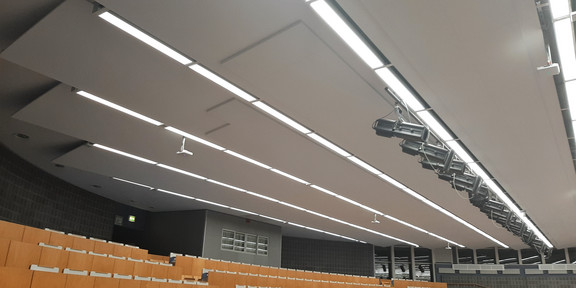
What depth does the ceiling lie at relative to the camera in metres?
2.87

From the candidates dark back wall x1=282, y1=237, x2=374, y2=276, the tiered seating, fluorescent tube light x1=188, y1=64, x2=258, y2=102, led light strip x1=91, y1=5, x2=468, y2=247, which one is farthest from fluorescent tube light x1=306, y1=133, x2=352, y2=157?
dark back wall x1=282, y1=237, x2=374, y2=276

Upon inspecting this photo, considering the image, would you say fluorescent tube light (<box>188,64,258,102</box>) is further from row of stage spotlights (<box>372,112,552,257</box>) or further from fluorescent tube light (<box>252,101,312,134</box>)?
row of stage spotlights (<box>372,112,552,257</box>)

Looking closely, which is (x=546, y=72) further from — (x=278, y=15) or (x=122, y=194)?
(x=122, y=194)

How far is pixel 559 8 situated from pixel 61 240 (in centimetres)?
576

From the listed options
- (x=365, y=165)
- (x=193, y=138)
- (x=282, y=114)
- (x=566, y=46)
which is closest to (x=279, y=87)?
(x=282, y=114)

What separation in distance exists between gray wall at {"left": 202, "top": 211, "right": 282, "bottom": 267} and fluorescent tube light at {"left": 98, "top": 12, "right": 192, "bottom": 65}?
699 centimetres

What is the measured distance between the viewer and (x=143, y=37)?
10.4 ft

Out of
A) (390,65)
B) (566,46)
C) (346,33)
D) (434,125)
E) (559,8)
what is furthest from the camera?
(434,125)

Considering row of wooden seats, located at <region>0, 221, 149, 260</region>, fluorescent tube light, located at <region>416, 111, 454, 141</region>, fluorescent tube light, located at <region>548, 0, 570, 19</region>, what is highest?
fluorescent tube light, located at <region>548, 0, 570, 19</region>

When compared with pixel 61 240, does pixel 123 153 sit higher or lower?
higher

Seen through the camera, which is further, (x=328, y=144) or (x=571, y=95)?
(x=328, y=144)

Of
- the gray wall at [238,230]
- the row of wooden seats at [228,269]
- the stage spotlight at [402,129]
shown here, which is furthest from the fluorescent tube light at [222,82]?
the gray wall at [238,230]

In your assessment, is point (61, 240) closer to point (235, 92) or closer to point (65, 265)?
point (65, 265)

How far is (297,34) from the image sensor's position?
9.87 ft
